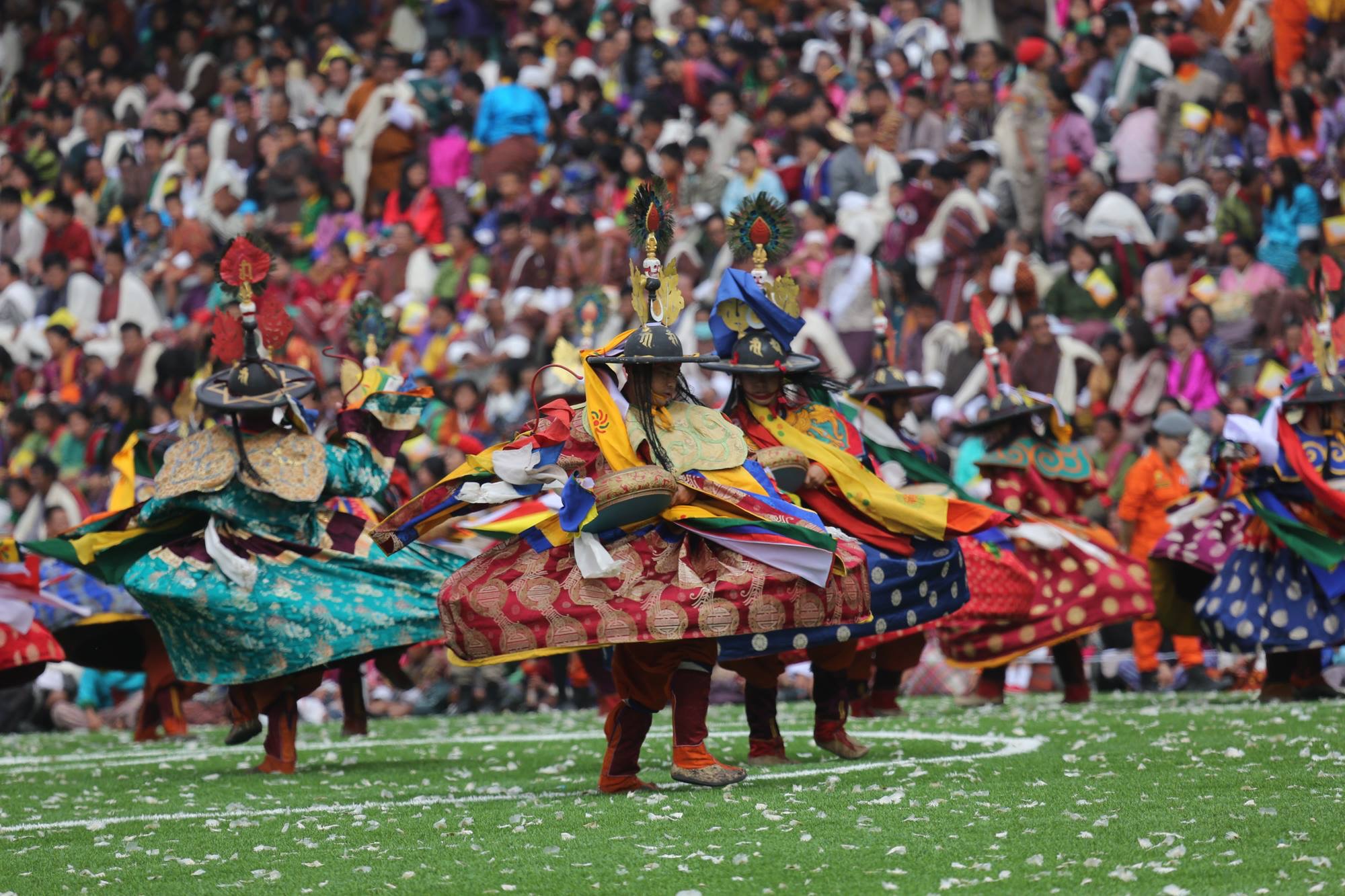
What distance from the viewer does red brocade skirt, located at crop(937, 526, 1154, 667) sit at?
1171 cm

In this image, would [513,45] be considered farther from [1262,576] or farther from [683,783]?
[683,783]

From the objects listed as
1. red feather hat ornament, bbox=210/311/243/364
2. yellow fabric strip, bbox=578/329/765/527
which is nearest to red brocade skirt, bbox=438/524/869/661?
yellow fabric strip, bbox=578/329/765/527

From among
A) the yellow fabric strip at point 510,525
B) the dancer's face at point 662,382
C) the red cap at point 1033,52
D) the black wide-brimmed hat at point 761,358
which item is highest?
the red cap at point 1033,52

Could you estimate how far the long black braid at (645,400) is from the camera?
25.0ft

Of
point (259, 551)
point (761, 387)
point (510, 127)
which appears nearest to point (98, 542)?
point (259, 551)

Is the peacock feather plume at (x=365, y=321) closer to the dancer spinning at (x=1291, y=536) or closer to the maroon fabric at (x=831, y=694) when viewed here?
the maroon fabric at (x=831, y=694)

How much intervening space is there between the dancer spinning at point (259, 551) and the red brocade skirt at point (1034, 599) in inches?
133

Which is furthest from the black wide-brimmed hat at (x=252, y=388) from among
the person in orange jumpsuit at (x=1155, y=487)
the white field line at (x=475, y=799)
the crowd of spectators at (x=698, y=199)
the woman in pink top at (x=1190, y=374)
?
the woman in pink top at (x=1190, y=374)

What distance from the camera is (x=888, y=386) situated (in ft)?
37.2

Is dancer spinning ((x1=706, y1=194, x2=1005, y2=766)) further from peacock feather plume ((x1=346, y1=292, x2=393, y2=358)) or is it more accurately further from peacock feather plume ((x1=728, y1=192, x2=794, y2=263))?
peacock feather plume ((x1=346, y1=292, x2=393, y2=358))

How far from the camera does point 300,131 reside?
2205 cm

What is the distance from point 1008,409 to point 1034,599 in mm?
1146

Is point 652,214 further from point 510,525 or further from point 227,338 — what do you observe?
point 510,525

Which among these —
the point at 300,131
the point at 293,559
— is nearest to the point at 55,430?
the point at 300,131
